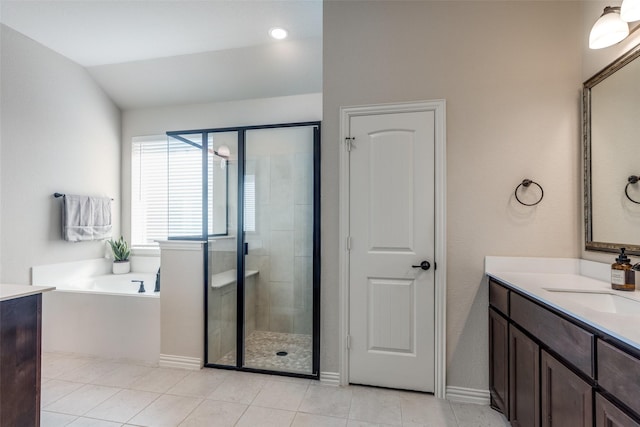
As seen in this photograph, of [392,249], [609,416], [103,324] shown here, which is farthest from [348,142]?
[103,324]

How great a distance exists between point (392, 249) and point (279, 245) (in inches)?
38.8

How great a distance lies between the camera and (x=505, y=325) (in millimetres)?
1766

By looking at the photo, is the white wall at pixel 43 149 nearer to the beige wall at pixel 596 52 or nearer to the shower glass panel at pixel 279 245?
the shower glass panel at pixel 279 245

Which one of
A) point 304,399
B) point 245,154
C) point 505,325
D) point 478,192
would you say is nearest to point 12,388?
point 304,399

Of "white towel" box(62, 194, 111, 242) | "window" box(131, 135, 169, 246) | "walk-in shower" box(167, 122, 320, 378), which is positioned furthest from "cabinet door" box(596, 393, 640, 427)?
"white towel" box(62, 194, 111, 242)

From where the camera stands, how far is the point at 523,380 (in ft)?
5.02

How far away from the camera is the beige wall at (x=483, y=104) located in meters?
1.98

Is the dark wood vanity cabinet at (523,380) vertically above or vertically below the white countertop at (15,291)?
below

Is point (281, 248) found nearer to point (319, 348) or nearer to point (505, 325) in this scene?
point (319, 348)

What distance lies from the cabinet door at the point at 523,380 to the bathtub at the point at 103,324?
2670 millimetres

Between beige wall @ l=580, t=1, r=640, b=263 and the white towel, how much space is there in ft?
14.7

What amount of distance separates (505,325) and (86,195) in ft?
13.5

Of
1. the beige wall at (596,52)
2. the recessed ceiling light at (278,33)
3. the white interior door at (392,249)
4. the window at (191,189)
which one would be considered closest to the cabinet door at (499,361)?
the white interior door at (392,249)

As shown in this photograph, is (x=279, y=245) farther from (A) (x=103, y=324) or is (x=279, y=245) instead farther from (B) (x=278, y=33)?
(B) (x=278, y=33)
